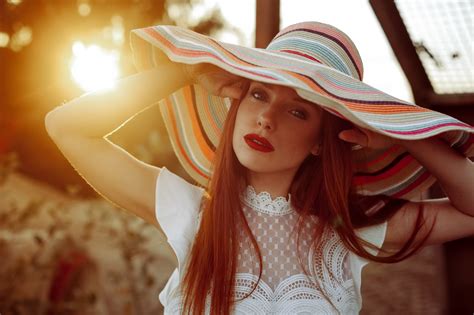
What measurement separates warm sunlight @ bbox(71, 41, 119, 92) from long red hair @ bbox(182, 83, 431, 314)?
6.56ft

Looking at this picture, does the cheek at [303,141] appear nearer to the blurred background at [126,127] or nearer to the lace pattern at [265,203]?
the lace pattern at [265,203]

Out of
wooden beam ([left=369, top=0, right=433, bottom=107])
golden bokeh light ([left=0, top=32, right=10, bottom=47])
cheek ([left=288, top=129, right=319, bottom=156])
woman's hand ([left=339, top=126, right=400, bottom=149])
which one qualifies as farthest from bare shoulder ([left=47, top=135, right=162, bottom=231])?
golden bokeh light ([left=0, top=32, right=10, bottom=47])

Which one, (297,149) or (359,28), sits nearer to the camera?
(297,149)

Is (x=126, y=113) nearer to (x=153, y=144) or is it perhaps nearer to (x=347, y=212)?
(x=347, y=212)

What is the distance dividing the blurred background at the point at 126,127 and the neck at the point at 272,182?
0.64 meters

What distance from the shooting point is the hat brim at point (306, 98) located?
1.59 m

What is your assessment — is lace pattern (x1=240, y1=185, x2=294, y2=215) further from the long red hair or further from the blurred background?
the blurred background

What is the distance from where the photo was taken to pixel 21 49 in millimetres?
4742

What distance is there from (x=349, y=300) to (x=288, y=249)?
0.66ft

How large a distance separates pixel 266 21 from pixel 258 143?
22.3 inches

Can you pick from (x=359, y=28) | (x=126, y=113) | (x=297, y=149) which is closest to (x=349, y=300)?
(x=297, y=149)

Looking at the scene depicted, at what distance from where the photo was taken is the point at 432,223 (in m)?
1.94

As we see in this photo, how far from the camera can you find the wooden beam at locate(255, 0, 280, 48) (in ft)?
7.21

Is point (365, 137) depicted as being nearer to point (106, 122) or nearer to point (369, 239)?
point (369, 239)
